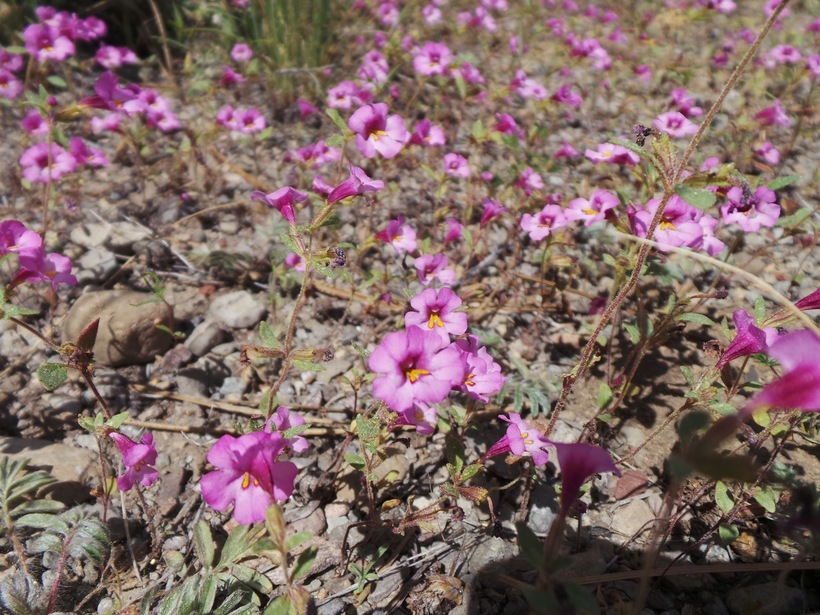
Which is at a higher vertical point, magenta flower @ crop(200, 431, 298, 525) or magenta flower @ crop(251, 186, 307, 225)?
magenta flower @ crop(251, 186, 307, 225)

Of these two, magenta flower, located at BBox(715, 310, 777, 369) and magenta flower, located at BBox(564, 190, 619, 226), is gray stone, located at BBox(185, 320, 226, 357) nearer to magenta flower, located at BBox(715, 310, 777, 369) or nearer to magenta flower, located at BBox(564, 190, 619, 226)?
magenta flower, located at BBox(564, 190, 619, 226)

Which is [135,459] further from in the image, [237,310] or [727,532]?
[727,532]

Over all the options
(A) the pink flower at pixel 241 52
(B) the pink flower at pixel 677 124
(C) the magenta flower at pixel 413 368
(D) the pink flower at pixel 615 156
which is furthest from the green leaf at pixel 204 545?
(A) the pink flower at pixel 241 52

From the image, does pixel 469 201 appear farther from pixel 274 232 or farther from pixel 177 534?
pixel 177 534

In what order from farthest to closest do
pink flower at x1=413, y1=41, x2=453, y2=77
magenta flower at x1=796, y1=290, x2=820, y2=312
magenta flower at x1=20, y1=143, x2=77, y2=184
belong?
pink flower at x1=413, y1=41, x2=453, y2=77 → magenta flower at x1=20, y1=143, x2=77, y2=184 → magenta flower at x1=796, y1=290, x2=820, y2=312

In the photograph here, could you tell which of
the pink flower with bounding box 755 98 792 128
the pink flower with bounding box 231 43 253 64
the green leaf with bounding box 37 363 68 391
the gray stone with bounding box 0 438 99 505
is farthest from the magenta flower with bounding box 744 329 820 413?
the pink flower with bounding box 231 43 253 64

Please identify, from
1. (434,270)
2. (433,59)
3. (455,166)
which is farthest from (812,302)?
(433,59)

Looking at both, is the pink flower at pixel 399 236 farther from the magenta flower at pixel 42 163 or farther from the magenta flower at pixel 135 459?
the magenta flower at pixel 42 163
